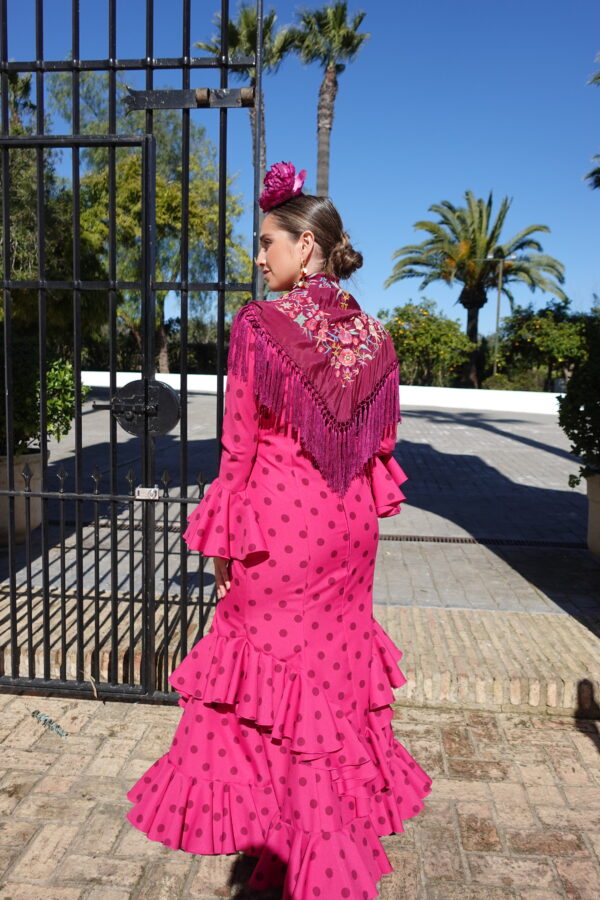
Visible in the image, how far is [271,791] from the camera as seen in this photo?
2381mm

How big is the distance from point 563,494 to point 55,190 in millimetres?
16613

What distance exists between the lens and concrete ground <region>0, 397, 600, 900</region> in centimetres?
236

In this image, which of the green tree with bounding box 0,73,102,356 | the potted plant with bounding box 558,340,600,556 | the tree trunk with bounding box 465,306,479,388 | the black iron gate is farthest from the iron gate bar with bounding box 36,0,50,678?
the tree trunk with bounding box 465,306,479,388

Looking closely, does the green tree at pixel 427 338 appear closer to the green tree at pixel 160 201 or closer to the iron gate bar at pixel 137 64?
the green tree at pixel 160 201

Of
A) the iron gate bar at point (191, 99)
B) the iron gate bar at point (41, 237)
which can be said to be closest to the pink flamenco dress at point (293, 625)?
the iron gate bar at point (41, 237)

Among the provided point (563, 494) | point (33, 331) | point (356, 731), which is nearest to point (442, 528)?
point (563, 494)

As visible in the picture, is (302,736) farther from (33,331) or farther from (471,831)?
(33,331)

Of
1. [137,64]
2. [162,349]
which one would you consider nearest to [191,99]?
[137,64]

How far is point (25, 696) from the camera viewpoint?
140 inches

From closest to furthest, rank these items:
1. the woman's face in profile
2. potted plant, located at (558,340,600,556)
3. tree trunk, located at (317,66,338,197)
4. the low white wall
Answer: the woman's face in profile → potted plant, located at (558,340,600,556) → tree trunk, located at (317,66,338,197) → the low white wall

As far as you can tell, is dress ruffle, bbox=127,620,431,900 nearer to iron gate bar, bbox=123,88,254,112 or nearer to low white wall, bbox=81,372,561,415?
iron gate bar, bbox=123,88,254,112

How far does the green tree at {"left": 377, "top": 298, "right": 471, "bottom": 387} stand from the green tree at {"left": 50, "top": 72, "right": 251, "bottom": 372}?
639 centimetres

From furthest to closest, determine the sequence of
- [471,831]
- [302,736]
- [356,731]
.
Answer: [471,831], [356,731], [302,736]

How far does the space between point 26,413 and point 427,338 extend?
23.1 m
